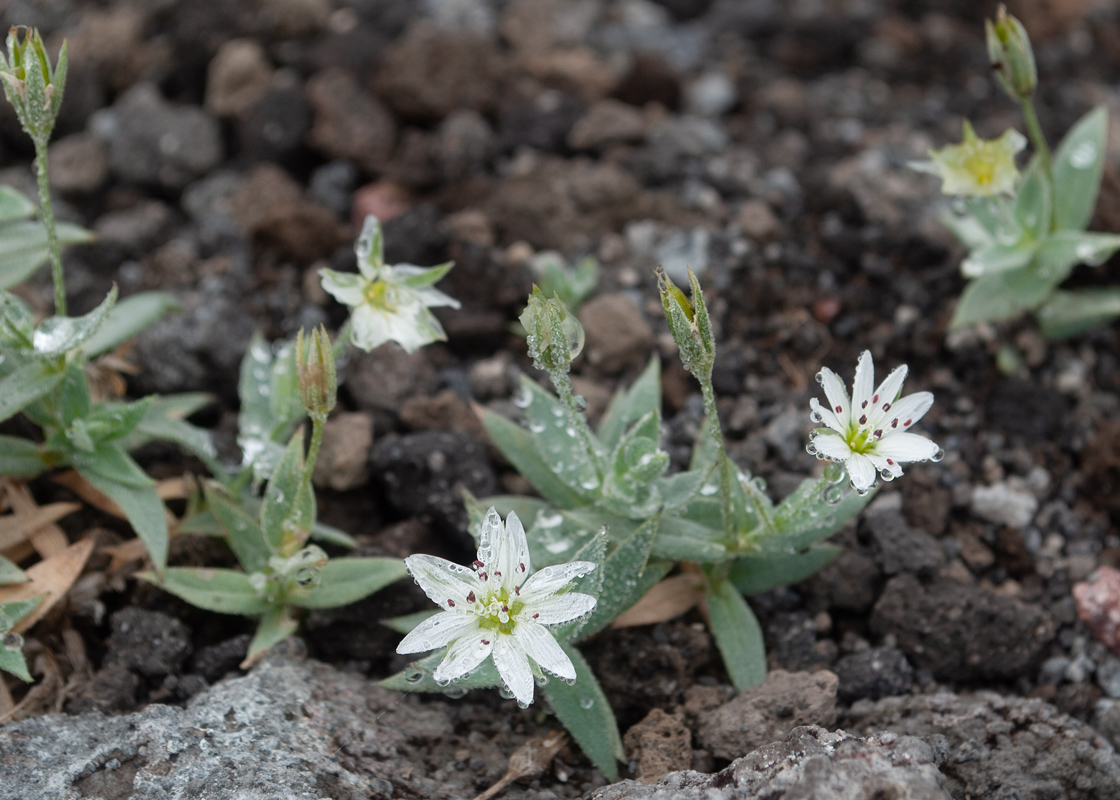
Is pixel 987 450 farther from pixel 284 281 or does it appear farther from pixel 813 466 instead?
pixel 284 281

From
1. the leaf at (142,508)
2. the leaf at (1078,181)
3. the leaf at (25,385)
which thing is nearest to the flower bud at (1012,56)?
the leaf at (1078,181)

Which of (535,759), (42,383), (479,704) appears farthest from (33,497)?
(535,759)

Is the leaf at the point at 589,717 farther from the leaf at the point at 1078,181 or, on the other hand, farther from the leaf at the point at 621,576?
the leaf at the point at 1078,181

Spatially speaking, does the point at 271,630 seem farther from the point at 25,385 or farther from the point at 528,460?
the point at 25,385

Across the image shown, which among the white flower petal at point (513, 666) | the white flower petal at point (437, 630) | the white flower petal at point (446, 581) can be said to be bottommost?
the white flower petal at point (513, 666)

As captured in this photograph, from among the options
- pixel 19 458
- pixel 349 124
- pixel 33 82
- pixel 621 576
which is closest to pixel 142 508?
pixel 19 458

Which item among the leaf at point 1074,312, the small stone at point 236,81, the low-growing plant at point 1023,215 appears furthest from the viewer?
the small stone at point 236,81
